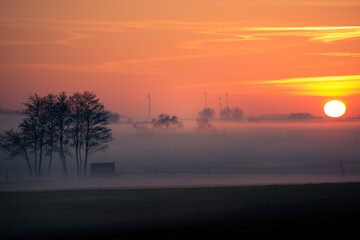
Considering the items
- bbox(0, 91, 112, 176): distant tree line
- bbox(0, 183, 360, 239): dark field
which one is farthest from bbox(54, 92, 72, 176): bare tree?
bbox(0, 183, 360, 239): dark field

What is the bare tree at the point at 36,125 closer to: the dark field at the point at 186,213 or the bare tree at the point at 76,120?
the bare tree at the point at 76,120

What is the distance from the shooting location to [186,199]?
1446 inches

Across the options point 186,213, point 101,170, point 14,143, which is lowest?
point 186,213

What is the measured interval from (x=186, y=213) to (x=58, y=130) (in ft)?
142

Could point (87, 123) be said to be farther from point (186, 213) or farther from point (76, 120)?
point (186, 213)

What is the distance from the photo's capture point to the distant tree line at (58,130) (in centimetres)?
6775

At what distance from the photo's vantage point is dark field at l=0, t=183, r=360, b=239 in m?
25.4

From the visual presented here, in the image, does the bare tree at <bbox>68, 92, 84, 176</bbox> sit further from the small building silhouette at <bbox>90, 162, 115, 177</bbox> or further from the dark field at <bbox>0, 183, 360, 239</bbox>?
the dark field at <bbox>0, 183, 360, 239</bbox>

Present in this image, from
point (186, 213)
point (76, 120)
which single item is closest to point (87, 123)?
point (76, 120)

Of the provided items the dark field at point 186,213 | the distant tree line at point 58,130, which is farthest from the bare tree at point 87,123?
the dark field at point 186,213

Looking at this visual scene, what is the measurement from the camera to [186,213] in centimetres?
3086

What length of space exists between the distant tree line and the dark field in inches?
1022

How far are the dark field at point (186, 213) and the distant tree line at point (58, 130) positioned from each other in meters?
26.0

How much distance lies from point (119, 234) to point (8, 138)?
47.8m
